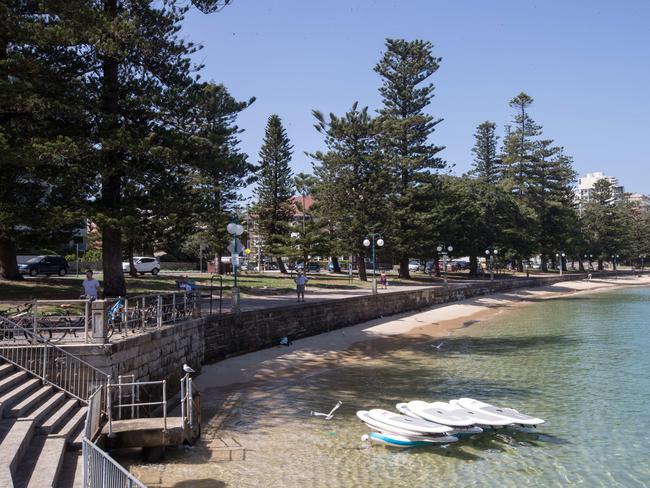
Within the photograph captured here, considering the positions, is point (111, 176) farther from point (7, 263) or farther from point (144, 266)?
point (144, 266)

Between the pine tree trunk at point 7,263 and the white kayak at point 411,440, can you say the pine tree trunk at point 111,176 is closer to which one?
the pine tree trunk at point 7,263

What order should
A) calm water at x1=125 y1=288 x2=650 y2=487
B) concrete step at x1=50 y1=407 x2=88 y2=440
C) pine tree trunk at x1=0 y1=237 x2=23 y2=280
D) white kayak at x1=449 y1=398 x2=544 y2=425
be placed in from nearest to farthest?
concrete step at x1=50 y1=407 x2=88 y2=440 → calm water at x1=125 y1=288 x2=650 y2=487 → white kayak at x1=449 y1=398 x2=544 y2=425 → pine tree trunk at x1=0 y1=237 x2=23 y2=280

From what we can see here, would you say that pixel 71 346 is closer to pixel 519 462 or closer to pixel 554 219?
pixel 519 462

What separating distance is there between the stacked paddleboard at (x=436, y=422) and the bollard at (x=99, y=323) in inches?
234

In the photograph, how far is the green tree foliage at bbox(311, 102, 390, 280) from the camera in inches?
1838

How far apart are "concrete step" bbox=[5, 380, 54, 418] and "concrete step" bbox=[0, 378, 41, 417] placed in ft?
0.23

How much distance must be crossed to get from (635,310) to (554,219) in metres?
35.7

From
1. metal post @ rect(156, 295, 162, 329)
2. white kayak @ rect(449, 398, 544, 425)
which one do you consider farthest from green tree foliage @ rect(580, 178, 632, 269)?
metal post @ rect(156, 295, 162, 329)

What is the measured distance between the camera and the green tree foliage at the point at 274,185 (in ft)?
181

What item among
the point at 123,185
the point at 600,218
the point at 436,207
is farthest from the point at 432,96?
the point at 600,218

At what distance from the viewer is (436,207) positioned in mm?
53875

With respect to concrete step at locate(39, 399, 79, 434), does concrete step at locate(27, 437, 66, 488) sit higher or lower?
lower

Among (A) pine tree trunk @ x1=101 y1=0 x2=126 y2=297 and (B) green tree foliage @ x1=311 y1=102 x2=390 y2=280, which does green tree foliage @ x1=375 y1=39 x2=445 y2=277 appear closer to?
(B) green tree foliage @ x1=311 y1=102 x2=390 y2=280

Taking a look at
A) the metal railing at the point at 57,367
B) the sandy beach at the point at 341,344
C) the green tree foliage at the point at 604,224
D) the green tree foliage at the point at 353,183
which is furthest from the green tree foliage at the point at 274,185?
the green tree foliage at the point at 604,224
